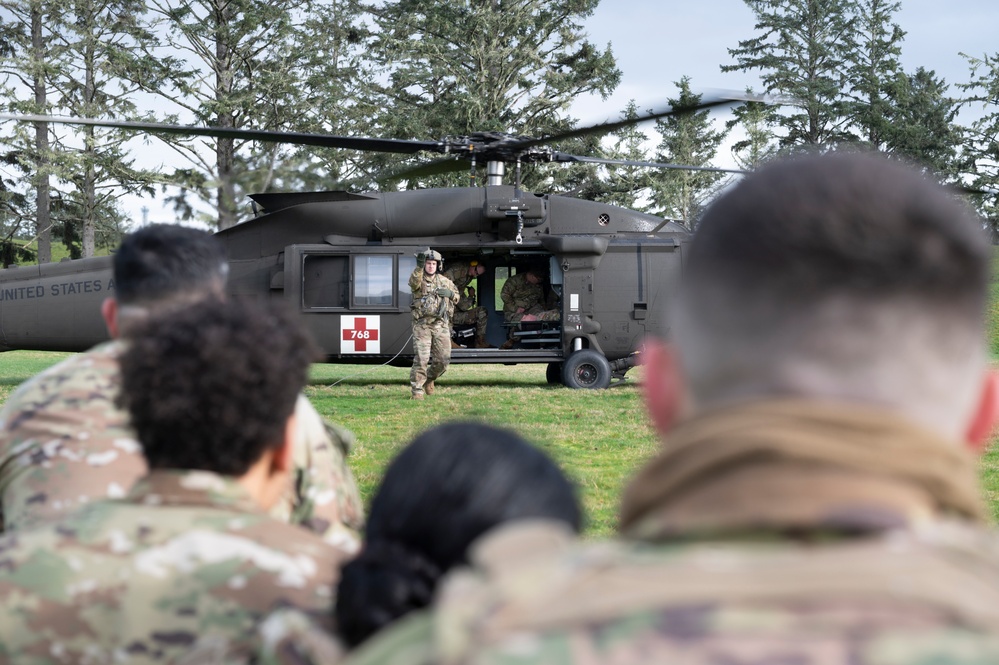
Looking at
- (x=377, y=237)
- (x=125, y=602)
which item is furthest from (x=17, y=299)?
(x=125, y=602)

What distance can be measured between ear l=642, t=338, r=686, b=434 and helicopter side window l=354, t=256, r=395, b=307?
517 inches

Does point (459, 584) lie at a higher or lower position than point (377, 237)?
lower

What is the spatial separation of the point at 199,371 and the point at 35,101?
32.1 meters

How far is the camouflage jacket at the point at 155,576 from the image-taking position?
1701mm

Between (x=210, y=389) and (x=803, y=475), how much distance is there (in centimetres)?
112

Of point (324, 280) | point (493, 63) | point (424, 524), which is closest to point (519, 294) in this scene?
point (324, 280)

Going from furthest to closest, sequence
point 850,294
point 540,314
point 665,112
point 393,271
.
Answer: point 540,314 < point 393,271 < point 665,112 < point 850,294

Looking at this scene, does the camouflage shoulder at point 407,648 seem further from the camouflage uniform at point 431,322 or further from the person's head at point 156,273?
the camouflage uniform at point 431,322

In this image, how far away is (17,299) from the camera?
47.2 feet

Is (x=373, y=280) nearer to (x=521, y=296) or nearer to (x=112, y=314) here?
(x=521, y=296)

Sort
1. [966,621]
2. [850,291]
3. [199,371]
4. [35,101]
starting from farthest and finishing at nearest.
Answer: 1. [35,101]
2. [199,371]
3. [850,291]
4. [966,621]

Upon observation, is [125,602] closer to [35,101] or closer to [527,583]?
[527,583]

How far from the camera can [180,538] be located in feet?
5.66

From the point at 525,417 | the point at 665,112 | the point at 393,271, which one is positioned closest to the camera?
the point at 665,112
